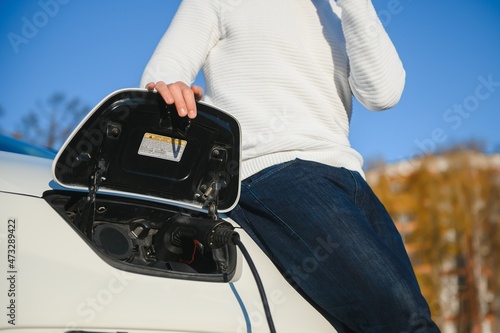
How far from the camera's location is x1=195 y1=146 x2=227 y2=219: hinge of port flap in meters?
1.83

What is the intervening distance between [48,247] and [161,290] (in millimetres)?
269

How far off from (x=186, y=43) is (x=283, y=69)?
0.31 metres

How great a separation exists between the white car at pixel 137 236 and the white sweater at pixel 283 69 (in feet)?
0.77

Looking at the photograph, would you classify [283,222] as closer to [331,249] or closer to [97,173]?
[331,249]

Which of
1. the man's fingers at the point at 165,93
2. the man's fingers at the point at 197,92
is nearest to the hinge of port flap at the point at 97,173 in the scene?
the man's fingers at the point at 165,93

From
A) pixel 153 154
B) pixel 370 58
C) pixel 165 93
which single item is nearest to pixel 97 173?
pixel 153 154

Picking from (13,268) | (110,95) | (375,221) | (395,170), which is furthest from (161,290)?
(395,170)

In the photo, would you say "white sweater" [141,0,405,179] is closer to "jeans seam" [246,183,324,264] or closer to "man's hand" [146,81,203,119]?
"jeans seam" [246,183,324,264]

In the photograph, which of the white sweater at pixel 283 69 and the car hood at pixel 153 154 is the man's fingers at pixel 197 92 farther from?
the white sweater at pixel 283 69

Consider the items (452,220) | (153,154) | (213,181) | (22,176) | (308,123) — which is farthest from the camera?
(452,220)

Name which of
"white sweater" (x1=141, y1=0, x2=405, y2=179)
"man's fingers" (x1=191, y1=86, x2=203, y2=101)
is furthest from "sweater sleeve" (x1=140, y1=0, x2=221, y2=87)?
"man's fingers" (x1=191, y1=86, x2=203, y2=101)

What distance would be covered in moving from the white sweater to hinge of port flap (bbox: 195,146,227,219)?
0.56ft

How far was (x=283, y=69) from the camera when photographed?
2068 mm

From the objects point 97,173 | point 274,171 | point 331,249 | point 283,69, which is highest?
point 283,69
